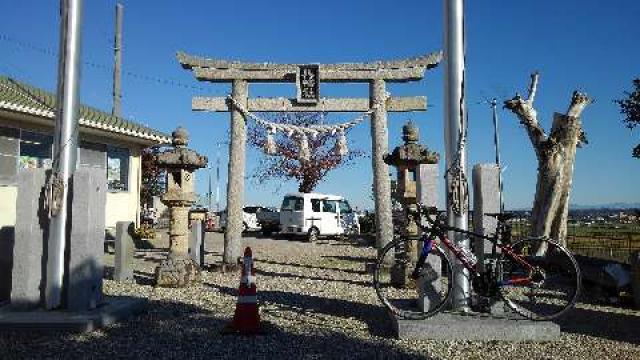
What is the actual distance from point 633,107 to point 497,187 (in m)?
22.4

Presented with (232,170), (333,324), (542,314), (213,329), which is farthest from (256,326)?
(232,170)

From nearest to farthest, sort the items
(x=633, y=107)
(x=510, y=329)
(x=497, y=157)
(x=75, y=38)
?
(x=510, y=329) < (x=75, y=38) < (x=633, y=107) < (x=497, y=157)

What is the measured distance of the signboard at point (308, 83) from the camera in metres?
11.6

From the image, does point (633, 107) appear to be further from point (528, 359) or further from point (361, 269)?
point (528, 359)

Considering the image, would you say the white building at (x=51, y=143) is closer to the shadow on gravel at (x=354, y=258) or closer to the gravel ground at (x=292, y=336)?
the gravel ground at (x=292, y=336)

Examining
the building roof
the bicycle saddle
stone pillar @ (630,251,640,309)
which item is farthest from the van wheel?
the bicycle saddle

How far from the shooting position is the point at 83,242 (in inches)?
226

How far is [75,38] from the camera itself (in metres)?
6.04

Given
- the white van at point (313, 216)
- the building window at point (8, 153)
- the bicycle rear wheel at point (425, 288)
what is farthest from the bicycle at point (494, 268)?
the white van at point (313, 216)

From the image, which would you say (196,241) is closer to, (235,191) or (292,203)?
(235,191)

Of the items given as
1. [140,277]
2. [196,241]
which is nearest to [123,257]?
[140,277]

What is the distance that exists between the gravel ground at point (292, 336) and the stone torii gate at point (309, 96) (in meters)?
3.45

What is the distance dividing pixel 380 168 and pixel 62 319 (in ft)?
24.1

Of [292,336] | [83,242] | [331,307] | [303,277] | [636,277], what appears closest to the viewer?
[292,336]
